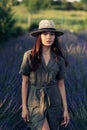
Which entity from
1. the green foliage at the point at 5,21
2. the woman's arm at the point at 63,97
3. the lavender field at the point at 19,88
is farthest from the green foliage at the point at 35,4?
the woman's arm at the point at 63,97

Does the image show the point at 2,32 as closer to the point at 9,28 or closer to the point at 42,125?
the point at 9,28

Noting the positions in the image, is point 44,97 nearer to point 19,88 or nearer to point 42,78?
point 42,78

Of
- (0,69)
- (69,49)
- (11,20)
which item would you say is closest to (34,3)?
(11,20)

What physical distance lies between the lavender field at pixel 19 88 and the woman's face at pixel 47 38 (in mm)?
1322

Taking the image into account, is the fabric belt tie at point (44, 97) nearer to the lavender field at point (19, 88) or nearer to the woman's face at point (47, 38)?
the woman's face at point (47, 38)

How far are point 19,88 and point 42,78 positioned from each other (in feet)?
5.14

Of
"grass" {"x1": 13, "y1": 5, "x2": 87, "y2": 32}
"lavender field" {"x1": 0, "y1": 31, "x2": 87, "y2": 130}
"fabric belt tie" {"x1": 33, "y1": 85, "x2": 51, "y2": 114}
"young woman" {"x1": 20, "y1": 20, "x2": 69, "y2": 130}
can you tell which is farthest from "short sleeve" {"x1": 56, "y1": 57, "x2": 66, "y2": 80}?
"grass" {"x1": 13, "y1": 5, "x2": 87, "y2": 32}

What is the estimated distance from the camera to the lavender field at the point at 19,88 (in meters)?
5.77

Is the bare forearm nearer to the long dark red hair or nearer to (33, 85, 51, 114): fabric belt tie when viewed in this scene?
(33, 85, 51, 114): fabric belt tie

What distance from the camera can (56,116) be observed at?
199 inches

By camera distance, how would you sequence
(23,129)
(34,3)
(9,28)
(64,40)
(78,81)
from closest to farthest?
(23,129) < (78,81) < (64,40) < (9,28) < (34,3)

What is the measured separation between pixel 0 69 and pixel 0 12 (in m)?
4.93

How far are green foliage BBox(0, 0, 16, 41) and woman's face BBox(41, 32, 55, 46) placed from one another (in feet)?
20.4

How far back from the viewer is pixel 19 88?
254 inches
